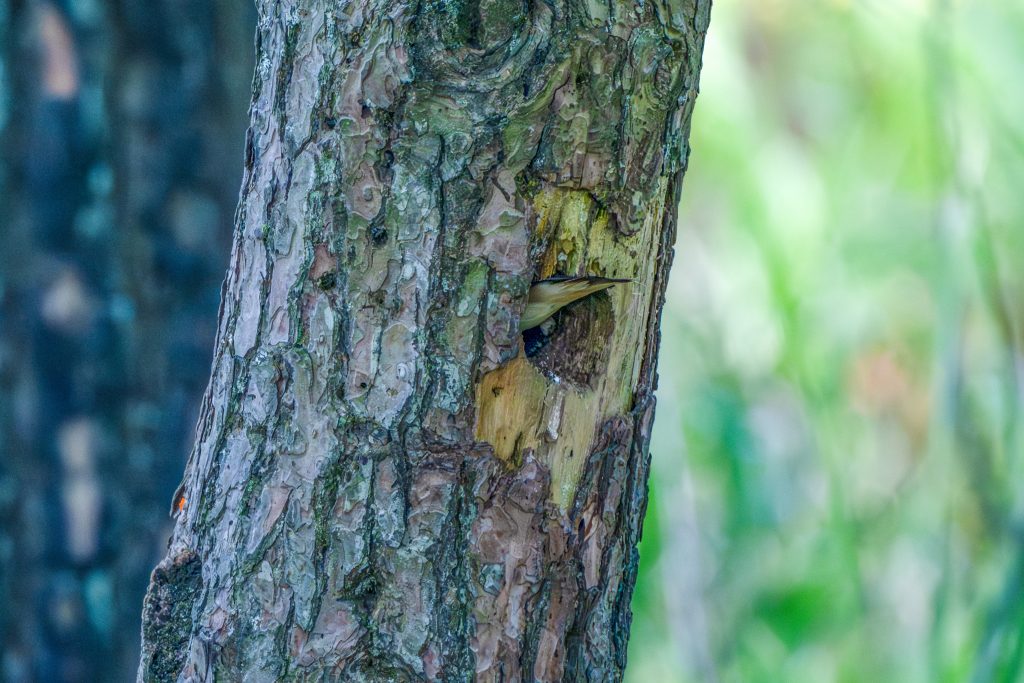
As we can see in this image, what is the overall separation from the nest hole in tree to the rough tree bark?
38mm

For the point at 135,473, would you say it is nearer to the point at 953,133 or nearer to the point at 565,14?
the point at 565,14

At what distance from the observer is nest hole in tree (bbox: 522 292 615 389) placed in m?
0.83

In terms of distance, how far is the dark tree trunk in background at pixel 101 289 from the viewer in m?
1.54

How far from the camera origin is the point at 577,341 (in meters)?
0.85

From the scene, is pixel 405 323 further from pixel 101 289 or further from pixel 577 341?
pixel 101 289

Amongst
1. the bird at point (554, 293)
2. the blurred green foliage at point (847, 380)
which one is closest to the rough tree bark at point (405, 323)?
the bird at point (554, 293)

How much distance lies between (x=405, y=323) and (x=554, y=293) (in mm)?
136

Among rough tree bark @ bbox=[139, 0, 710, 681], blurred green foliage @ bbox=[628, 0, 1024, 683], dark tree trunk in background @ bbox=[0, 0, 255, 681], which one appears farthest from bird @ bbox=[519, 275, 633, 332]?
dark tree trunk in background @ bbox=[0, 0, 255, 681]

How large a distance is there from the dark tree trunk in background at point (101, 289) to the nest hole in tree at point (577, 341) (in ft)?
3.24

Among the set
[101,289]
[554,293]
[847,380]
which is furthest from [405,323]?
[847,380]

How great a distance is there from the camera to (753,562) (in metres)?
2.23

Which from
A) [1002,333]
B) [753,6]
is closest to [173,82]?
[1002,333]

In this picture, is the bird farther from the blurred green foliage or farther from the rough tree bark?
the blurred green foliage

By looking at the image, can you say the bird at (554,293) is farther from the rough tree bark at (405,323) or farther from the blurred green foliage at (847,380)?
the blurred green foliage at (847,380)
